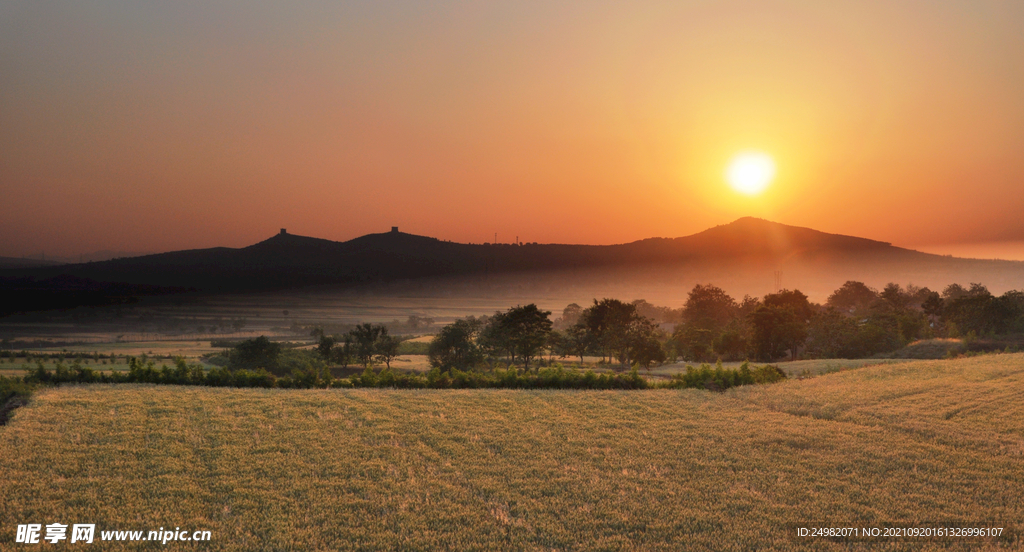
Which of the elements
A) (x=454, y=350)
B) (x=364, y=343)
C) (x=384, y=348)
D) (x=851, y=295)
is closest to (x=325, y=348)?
(x=364, y=343)

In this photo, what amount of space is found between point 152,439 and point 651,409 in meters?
15.1

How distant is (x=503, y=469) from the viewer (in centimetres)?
1141

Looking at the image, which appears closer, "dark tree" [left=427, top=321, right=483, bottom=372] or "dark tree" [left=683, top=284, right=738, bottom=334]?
"dark tree" [left=427, top=321, right=483, bottom=372]

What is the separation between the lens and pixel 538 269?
12456cm

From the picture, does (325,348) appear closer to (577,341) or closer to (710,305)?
(577,341)

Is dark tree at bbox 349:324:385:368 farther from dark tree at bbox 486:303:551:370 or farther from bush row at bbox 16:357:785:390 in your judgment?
bush row at bbox 16:357:785:390

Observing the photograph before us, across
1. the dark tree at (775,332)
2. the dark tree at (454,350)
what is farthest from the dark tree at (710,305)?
the dark tree at (454,350)

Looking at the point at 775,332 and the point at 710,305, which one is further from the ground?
the point at 710,305

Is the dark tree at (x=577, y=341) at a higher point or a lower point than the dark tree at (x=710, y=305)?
lower

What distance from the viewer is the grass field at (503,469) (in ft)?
28.0

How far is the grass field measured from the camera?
8531mm

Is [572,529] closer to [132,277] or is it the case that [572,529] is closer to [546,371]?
[546,371]

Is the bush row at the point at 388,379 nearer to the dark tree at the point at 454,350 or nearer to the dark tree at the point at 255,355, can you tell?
the dark tree at the point at 454,350

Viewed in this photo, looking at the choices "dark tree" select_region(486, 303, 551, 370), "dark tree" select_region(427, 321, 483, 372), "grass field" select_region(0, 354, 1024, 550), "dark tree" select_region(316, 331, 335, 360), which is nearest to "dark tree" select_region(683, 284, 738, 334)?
"dark tree" select_region(486, 303, 551, 370)
